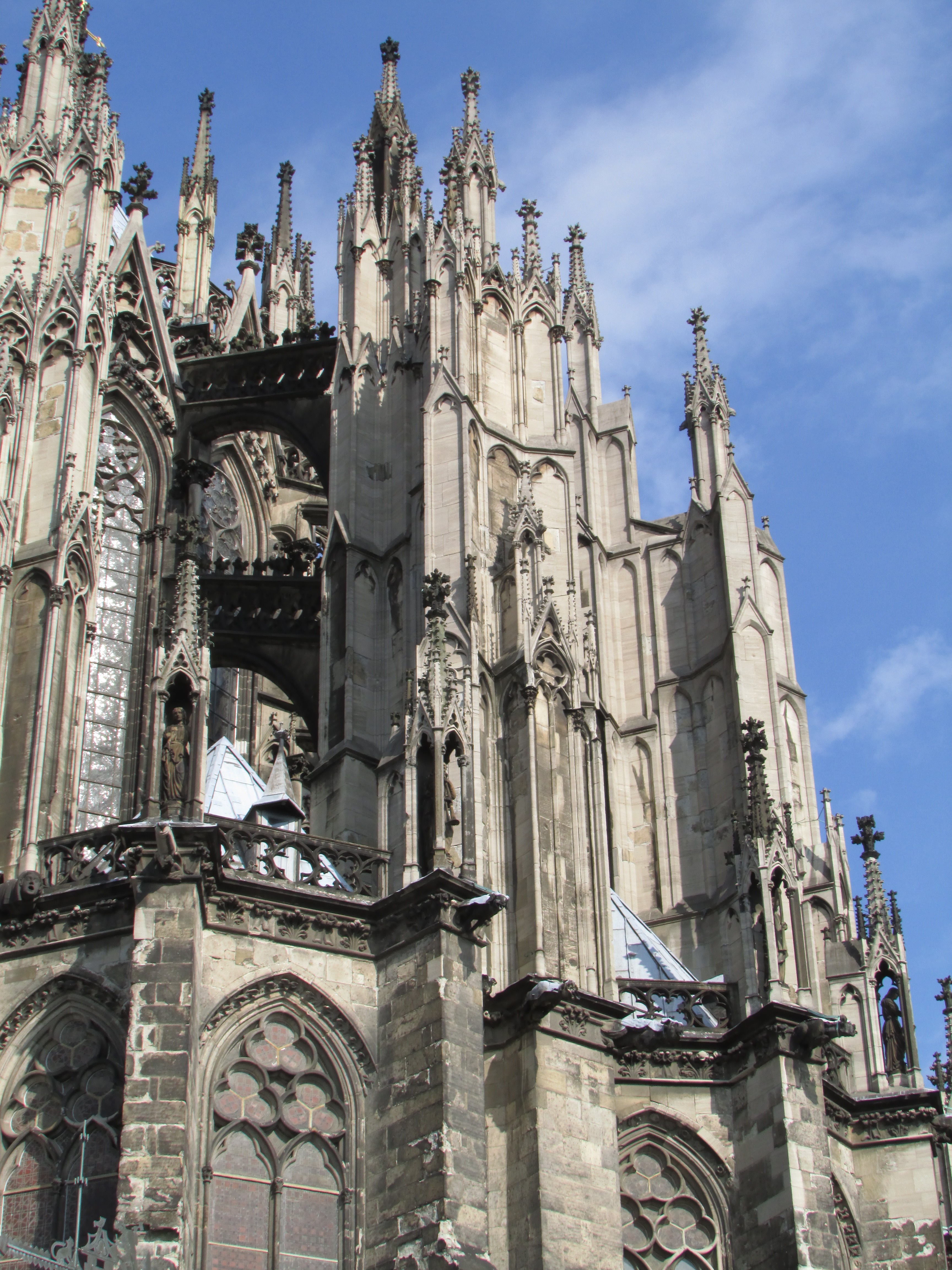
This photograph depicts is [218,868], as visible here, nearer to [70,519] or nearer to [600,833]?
[600,833]

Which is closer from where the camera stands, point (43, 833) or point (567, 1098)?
point (567, 1098)

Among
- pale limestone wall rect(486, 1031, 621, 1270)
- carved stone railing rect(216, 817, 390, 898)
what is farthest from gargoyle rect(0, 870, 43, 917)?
pale limestone wall rect(486, 1031, 621, 1270)

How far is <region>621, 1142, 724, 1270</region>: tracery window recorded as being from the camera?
77.2 feet

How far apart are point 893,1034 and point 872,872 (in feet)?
7.35

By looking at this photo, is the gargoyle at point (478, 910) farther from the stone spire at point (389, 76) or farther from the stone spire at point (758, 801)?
the stone spire at point (389, 76)

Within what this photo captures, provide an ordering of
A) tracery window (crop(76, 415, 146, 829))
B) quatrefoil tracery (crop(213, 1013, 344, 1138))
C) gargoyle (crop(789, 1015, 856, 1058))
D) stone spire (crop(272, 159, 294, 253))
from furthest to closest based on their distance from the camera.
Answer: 1. stone spire (crop(272, 159, 294, 253))
2. tracery window (crop(76, 415, 146, 829))
3. gargoyle (crop(789, 1015, 856, 1058))
4. quatrefoil tracery (crop(213, 1013, 344, 1138))

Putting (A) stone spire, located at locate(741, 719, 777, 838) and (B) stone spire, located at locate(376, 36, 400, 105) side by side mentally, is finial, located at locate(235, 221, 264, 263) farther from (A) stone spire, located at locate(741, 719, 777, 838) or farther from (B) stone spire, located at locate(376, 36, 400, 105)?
(A) stone spire, located at locate(741, 719, 777, 838)

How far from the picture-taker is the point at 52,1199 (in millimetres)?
21266

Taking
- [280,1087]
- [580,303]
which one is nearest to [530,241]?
[580,303]

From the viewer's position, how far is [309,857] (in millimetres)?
23297

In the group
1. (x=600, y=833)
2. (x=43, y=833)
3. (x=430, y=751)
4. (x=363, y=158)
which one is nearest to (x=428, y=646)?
(x=430, y=751)

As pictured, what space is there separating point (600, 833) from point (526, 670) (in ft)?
7.17

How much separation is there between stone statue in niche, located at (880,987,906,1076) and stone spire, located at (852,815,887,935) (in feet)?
3.06

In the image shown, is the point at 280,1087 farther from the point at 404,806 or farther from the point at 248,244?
the point at 248,244
